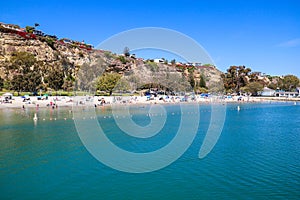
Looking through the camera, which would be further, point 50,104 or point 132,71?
point 132,71

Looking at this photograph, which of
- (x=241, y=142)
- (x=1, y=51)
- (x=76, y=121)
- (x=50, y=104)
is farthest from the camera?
(x=1, y=51)

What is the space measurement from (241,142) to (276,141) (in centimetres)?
301

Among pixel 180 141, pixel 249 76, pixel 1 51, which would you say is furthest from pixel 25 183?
pixel 249 76

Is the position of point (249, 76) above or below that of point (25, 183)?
above

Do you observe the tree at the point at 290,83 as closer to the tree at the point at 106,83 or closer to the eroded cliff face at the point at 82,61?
the eroded cliff face at the point at 82,61

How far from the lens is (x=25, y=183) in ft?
40.4

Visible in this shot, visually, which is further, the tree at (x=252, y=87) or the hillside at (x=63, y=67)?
the tree at (x=252, y=87)

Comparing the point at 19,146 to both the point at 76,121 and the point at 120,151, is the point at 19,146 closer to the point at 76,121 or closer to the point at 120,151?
the point at 120,151

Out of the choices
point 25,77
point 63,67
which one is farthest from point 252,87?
point 25,77

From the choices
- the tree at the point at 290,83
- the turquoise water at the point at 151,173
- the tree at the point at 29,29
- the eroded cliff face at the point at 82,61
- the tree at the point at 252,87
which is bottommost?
the turquoise water at the point at 151,173

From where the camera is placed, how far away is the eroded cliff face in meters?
72.1

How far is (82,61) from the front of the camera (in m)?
89.5

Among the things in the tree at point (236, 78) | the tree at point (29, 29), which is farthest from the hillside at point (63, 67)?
the tree at point (236, 78)

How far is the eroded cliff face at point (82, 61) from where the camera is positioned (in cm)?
7206
